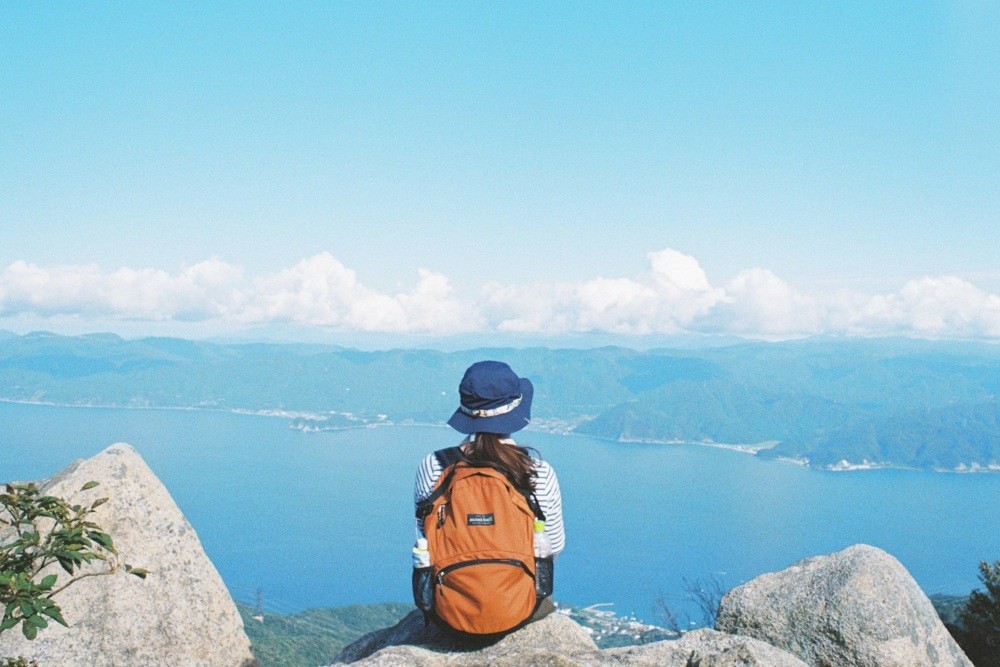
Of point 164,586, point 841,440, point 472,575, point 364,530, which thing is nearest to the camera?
point 472,575

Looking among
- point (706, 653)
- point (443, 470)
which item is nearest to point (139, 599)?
point (443, 470)

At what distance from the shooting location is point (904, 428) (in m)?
190

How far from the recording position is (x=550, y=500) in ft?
13.9

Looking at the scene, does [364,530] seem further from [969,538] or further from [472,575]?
[472,575]

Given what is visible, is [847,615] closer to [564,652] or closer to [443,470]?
[564,652]

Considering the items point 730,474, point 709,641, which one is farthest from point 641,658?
point 730,474

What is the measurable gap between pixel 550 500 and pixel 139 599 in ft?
13.8

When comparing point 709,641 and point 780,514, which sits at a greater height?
point 709,641

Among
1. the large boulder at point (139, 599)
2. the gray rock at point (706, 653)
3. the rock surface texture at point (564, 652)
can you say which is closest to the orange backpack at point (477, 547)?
the rock surface texture at point (564, 652)

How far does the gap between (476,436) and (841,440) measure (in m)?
207

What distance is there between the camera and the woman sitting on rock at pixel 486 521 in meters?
4.03

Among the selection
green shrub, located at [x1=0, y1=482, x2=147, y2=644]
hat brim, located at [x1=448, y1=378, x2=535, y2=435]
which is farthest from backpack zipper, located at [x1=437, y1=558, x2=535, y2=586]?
green shrub, located at [x1=0, y1=482, x2=147, y2=644]

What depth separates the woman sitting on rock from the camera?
4031 millimetres

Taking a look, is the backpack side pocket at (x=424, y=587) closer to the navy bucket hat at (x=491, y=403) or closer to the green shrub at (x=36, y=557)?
the navy bucket hat at (x=491, y=403)
